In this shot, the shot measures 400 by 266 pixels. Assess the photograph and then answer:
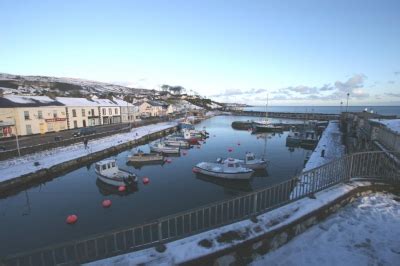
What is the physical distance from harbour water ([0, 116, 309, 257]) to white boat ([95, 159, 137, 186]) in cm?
76

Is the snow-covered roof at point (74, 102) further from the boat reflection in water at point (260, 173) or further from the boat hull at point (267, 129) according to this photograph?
the boat hull at point (267, 129)

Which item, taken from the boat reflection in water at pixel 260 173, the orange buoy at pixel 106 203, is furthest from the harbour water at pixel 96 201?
the orange buoy at pixel 106 203

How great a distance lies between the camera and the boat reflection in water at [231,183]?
2191 cm

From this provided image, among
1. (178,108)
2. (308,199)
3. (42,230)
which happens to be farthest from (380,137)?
(178,108)

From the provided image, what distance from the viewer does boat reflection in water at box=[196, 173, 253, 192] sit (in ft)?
71.9

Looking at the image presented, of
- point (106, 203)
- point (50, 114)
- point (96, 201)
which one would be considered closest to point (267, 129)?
point (50, 114)

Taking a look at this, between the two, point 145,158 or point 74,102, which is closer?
point 145,158

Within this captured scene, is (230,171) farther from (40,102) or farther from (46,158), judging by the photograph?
(40,102)

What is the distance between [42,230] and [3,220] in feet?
13.0

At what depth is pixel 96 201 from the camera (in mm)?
18203

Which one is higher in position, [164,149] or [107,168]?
[107,168]

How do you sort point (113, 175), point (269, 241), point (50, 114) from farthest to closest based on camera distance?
point (50, 114) < point (113, 175) < point (269, 241)

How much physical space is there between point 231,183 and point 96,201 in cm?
1270

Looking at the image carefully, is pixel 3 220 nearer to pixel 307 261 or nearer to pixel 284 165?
pixel 307 261
